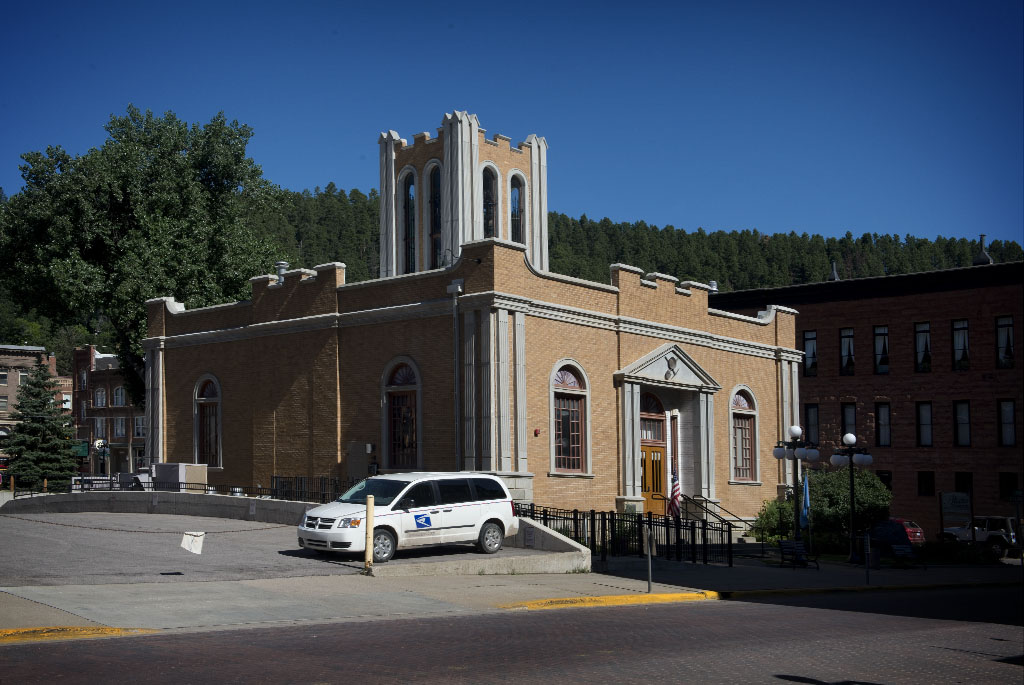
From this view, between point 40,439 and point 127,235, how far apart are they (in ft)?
72.3

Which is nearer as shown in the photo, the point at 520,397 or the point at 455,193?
the point at 520,397

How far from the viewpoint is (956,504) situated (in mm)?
51906

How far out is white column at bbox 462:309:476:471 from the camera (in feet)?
92.5

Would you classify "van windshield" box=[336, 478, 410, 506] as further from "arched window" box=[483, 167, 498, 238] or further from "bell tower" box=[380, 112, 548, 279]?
"arched window" box=[483, 167, 498, 238]

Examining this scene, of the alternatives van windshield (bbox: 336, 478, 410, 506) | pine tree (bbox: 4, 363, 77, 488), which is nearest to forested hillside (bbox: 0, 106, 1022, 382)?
pine tree (bbox: 4, 363, 77, 488)

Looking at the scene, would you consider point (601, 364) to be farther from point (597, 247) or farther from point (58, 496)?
point (597, 247)

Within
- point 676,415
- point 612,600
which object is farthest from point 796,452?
point 612,600

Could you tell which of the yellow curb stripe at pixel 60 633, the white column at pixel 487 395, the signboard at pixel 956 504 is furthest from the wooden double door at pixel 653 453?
the signboard at pixel 956 504

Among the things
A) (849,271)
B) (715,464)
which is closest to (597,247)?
(849,271)

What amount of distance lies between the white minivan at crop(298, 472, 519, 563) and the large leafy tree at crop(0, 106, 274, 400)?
2336cm

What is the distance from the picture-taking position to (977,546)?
36.3 m

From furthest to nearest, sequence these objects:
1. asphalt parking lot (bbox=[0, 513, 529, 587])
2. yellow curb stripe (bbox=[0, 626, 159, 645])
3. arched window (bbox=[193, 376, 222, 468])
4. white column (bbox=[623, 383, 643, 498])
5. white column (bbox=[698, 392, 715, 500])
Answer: arched window (bbox=[193, 376, 222, 468]) → white column (bbox=[698, 392, 715, 500]) → white column (bbox=[623, 383, 643, 498]) → asphalt parking lot (bbox=[0, 513, 529, 587]) → yellow curb stripe (bbox=[0, 626, 159, 645])

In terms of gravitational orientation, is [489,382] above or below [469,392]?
above

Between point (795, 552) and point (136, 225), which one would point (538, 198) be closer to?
point (136, 225)
